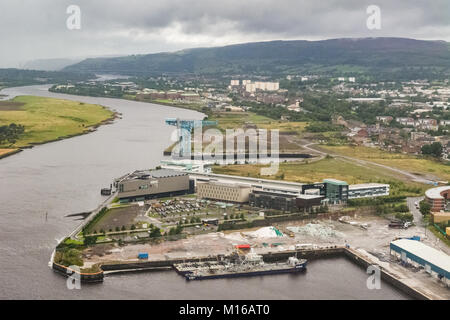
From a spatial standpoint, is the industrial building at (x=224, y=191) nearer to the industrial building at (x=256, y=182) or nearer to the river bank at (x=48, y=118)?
the industrial building at (x=256, y=182)

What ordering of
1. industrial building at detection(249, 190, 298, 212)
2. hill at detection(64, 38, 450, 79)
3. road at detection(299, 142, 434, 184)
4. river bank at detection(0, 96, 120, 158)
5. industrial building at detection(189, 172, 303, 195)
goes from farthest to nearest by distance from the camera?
hill at detection(64, 38, 450, 79) → river bank at detection(0, 96, 120, 158) → road at detection(299, 142, 434, 184) → industrial building at detection(189, 172, 303, 195) → industrial building at detection(249, 190, 298, 212)

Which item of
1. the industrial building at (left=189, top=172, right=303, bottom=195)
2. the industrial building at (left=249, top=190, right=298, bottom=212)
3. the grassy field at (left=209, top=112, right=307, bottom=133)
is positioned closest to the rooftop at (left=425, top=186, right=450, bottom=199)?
the industrial building at (left=189, top=172, right=303, bottom=195)

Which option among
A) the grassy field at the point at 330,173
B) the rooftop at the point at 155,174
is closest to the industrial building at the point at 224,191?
the rooftop at the point at 155,174

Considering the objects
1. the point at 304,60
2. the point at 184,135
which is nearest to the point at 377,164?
the point at 184,135

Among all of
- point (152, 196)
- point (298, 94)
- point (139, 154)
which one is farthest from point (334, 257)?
point (298, 94)

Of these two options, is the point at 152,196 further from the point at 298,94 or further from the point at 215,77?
the point at 215,77

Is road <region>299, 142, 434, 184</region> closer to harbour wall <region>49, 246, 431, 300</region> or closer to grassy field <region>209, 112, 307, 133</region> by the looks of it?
grassy field <region>209, 112, 307, 133</region>
